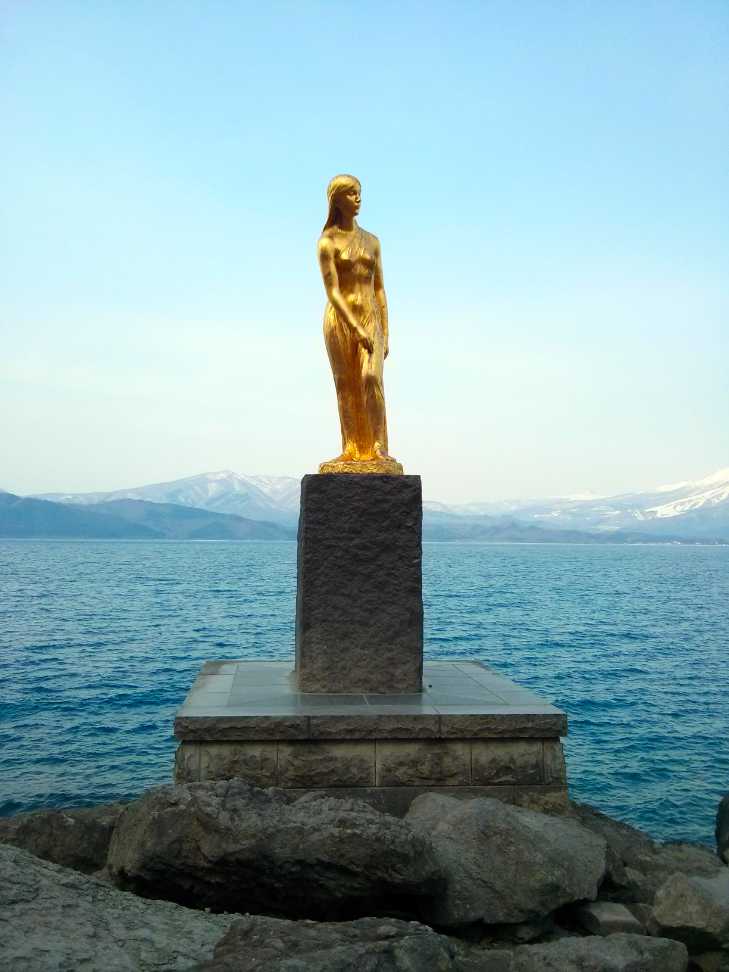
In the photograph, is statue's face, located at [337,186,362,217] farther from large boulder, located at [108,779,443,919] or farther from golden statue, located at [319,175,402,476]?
large boulder, located at [108,779,443,919]

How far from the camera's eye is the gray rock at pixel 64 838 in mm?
6750

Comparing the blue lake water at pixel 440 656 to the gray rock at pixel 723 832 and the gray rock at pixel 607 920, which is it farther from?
the gray rock at pixel 607 920

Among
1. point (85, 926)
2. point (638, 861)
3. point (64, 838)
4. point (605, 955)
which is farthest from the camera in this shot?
point (638, 861)

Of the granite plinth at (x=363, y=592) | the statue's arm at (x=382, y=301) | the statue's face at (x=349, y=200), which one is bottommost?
the granite plinth at (x=363, y=592)

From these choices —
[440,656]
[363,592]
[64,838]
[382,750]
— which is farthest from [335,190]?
[440,656]

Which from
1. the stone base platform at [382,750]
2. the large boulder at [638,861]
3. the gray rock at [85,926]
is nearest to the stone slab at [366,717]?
the stone base platform at [382,750]

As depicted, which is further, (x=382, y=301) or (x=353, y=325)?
(x=382, y=301)

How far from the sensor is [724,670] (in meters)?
23.3

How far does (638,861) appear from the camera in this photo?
24.3ft

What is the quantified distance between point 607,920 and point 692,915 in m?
0.49

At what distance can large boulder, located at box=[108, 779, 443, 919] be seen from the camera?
17.5 ft

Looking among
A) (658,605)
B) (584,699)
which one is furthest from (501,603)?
(584,699)

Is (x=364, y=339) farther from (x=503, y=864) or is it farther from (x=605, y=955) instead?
(x=605, y=955)

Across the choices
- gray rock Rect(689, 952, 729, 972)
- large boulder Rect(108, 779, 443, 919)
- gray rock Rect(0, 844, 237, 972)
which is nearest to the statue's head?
large boulder Rect(108, 779, 443, 919)
